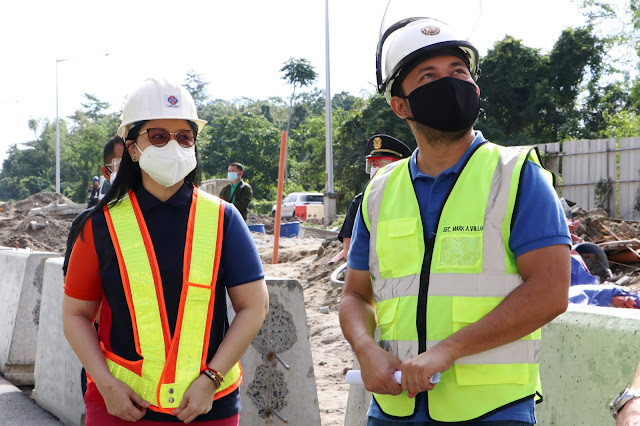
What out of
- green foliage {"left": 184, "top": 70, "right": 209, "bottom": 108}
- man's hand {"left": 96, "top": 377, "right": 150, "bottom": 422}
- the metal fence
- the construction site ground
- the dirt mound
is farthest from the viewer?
green foliage {"left": 184, "top": 70, "right": 209, "bottom": 108}

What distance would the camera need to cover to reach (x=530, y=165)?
2.45 meters

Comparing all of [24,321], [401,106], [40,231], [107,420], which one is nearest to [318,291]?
[24,321]

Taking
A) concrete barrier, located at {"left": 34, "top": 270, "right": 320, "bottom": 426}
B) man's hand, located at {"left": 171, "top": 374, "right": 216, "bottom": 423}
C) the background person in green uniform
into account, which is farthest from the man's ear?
the background person in green uniform

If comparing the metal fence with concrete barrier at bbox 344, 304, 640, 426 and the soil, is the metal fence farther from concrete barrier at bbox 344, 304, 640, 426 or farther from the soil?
concrete barrier at bbox 344, 304, 640, 426

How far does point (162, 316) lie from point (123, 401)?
0.32 metres

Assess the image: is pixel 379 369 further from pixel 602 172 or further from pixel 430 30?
pixel 602 172

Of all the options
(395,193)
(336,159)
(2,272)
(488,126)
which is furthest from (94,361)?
(336,159)

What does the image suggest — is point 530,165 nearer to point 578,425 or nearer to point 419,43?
point 419,43

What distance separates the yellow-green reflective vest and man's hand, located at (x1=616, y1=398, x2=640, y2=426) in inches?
23.0

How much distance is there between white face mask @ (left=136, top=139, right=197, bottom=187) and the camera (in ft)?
10.2

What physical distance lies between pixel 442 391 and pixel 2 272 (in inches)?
285

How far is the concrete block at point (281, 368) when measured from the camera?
4.90 meters

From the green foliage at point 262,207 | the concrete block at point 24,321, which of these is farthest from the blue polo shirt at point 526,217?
the green foliage at point 262,207

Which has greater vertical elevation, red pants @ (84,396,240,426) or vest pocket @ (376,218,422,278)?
vest pocket @ (376,218,422,278)
